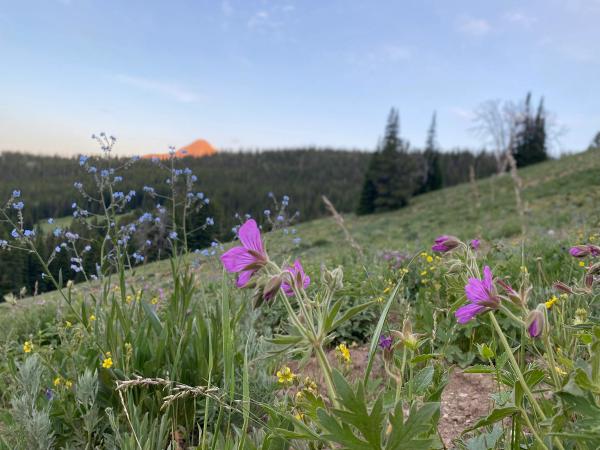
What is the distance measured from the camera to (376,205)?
5244 centimetres

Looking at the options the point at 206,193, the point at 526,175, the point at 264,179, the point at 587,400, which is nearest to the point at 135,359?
the point at 206,193

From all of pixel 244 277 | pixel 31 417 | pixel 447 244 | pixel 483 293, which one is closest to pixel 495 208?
pixel 447 244

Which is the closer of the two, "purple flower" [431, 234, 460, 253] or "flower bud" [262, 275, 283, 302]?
"flower bud" [262, 275, 283, 302]

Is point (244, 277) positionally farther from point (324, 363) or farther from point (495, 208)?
point (495, 208)

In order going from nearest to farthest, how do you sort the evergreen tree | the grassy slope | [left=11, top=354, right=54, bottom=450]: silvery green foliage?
[left=11, top=354, right=54, bottom=450]: silvery green foliage, the grassy slope, the evergreen tree

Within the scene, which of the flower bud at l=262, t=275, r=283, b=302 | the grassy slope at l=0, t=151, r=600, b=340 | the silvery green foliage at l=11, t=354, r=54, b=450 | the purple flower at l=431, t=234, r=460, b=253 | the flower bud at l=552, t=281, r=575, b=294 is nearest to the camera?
the flower bud at l=262, t=275, r=283, b=302

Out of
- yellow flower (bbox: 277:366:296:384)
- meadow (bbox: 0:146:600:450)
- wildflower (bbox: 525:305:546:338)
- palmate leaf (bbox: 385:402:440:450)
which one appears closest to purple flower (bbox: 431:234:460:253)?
meadow (bbox: 0:146:600:450)

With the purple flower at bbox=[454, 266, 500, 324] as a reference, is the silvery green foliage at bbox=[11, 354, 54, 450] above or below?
below

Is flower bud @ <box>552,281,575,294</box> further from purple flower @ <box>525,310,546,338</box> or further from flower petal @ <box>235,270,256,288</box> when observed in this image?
flower petal @ <box>235,270,256,288</box>

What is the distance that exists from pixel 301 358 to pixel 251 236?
3.26 ft

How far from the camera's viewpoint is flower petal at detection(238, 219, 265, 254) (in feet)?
3.59

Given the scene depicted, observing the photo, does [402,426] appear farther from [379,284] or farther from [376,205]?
[376,205]

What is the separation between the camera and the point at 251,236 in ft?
3.61

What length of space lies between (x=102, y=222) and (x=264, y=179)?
462ft
